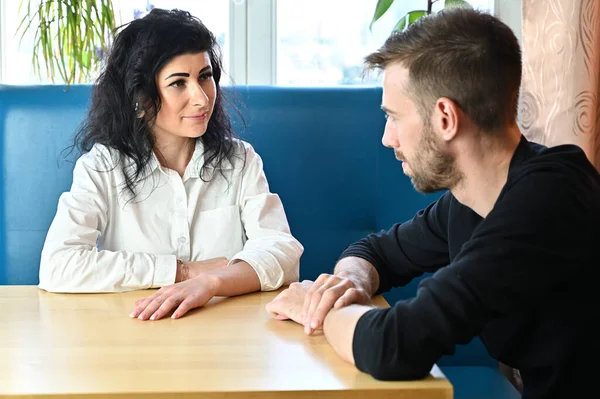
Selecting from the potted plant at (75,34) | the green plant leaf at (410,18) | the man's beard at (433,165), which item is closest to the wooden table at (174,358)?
the man's beard at (433,165)

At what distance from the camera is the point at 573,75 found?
1.84 metres

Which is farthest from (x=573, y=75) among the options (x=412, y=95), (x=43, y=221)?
(x=43, y=221)

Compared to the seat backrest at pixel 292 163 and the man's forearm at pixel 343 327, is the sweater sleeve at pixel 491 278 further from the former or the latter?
the seat backrest at pixel 292 163

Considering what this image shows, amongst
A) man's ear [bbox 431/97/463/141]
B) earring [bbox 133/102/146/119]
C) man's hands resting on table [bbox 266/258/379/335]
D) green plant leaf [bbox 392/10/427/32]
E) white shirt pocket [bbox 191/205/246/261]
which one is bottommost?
white shirt pocket [bbox 191/205/246/261]

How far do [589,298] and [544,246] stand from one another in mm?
149

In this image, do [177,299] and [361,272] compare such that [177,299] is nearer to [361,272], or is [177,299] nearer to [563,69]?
[361,272]

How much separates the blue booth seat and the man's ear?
0.89m

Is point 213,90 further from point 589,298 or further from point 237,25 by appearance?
point 589,298

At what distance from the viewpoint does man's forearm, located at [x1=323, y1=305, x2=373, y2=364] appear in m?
1.12

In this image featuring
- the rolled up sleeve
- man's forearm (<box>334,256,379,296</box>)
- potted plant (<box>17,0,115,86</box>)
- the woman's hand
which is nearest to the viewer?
the woman's hand

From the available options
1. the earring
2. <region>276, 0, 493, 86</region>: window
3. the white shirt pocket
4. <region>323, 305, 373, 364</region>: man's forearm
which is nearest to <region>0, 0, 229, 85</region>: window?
<region>276, 0, 493, 86</region>: window

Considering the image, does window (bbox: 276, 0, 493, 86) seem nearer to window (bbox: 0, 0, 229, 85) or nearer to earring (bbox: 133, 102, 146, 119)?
window (bbox: 0, 0, 229, 85)

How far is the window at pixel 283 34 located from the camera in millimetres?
2627

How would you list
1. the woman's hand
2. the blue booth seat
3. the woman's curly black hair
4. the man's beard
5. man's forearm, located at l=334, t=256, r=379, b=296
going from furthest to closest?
the blue booth seat < the woman's curly black hair < man's forearm, located at l=334, t=256, r=379, b=296 < the woman's hand < the man's beard
